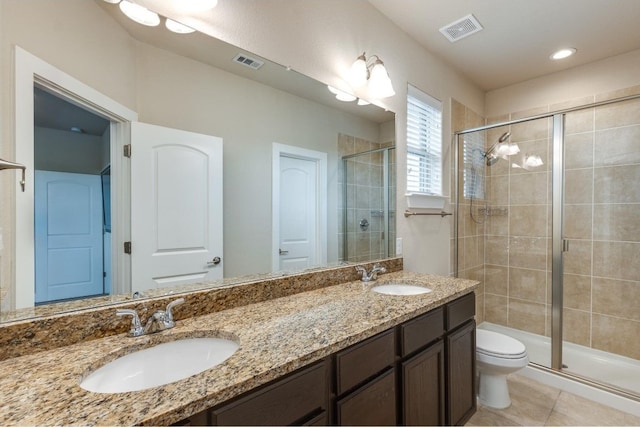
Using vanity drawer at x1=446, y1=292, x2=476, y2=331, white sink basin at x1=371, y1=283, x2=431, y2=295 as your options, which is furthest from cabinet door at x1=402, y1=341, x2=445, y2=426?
white sink basin at x1=371, y1=283, x2=431, y2=295

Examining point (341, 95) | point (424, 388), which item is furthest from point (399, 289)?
point (341, 95)

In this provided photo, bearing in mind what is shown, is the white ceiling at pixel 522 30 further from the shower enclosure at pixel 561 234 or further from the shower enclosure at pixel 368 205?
the shower enclosure at pixel 368 205

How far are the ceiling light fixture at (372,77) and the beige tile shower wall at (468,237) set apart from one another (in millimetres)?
1181

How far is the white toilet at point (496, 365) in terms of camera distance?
6.31 feet

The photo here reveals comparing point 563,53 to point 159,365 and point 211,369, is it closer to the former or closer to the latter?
point 211,369

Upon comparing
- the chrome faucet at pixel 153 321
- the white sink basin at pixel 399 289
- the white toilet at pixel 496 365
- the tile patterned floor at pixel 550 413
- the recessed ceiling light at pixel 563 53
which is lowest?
the tile patterned floor at pixel 550 413

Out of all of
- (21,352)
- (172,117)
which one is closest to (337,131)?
(172,117)

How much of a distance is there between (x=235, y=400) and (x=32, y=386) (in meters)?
0.47

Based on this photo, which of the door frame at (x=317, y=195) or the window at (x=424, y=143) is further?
the window at (x=424, y=143)

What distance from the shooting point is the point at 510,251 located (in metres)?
3.06

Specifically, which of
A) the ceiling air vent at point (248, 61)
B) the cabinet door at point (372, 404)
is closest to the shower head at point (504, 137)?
the ceiling air vent at point (248, 61)

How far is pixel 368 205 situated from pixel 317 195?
0.46m

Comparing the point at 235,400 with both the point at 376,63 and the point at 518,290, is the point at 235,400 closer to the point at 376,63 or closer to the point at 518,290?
the point at 376,63

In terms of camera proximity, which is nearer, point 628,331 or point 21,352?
point 21,352
